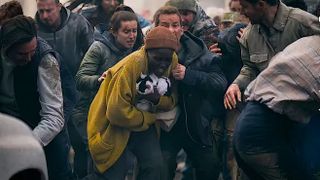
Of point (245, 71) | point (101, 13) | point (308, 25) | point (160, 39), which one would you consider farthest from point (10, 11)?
point (101, 13)

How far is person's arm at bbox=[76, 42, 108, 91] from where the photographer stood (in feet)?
24.3

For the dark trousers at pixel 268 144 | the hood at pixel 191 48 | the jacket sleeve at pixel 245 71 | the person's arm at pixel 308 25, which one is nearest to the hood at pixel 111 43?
the hood at pixel 191 48

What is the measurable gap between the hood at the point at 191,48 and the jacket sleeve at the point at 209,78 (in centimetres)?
11

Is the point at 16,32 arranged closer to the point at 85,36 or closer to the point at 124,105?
the point at 124,105

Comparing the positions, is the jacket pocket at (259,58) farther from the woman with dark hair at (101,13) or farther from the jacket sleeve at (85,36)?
the woman with dark hair at (101,13)

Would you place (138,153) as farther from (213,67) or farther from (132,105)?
(213,67)

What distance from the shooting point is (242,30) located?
22.7 ft

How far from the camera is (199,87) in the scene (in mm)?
6988

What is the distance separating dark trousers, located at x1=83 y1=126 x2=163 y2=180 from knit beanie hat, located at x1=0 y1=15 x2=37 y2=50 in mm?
1429

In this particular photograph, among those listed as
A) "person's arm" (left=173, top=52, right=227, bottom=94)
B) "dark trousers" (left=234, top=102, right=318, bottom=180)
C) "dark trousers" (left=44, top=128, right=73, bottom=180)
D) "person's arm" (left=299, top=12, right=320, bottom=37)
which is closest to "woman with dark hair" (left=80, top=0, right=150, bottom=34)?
"person's arm" (left=173, top=52, right=227, bottom=94)

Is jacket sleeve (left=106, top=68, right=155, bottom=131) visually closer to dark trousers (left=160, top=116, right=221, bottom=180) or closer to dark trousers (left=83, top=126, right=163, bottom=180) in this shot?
dark trousers (left=83, top=126, right=163, bottom=180)

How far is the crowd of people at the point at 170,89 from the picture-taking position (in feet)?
17.9

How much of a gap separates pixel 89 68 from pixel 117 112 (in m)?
0.91

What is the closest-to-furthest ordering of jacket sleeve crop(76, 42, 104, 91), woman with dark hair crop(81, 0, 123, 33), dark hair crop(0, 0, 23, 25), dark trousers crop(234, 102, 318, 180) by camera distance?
dark trousers crop(234, 102, 318, 180)
dark hair crop(0, 0, 23, 25)
jacket sleeve crop(76, 42, 104, 91)
woman with dark hair crop(81, 0, 123, 33)
